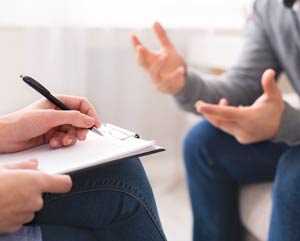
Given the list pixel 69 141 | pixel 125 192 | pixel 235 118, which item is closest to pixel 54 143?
Result: pixel 69 141

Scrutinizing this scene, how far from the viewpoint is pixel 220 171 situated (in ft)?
3.24

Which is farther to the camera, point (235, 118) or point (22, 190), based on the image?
point (235, 118)

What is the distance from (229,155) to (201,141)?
2.9 inches

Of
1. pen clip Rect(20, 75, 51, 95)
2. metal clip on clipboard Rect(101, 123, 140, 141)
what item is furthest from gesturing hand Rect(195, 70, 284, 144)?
pen clip Rect(20, 75, 51, 95)

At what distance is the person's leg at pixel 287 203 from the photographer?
0.76m

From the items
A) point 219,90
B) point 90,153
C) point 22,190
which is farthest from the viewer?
point 219,90

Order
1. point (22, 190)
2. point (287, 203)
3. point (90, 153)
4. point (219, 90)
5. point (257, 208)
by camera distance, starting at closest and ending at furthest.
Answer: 1. point (22, 190)
2. point (90, 153)
3. point (287, 203)
4. point (257, 208)
5. point (219, 90)

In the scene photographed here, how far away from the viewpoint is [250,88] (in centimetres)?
110

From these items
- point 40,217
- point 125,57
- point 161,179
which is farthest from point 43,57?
point 40,217

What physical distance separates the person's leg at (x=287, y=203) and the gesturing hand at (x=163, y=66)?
32 cm

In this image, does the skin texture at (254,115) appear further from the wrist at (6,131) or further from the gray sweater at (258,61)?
the wrist at (6,131)

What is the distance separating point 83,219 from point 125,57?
1.03m

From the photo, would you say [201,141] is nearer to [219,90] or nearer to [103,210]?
[219,90]

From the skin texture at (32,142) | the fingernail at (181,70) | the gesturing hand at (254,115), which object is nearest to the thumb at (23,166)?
the skin texture at (32,142)
